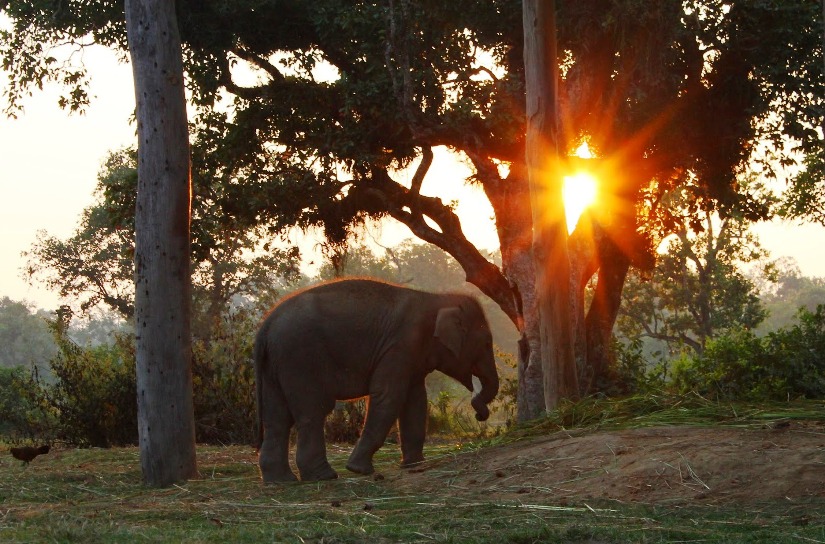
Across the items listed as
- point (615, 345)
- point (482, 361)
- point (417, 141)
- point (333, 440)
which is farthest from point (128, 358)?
point (615, 345)

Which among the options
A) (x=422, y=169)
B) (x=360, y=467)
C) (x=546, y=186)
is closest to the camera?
(x=360, y=467)

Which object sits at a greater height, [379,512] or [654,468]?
[654,468]

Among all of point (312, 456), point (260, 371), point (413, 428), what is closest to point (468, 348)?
point (413, 428)

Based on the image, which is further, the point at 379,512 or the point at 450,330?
the point at 450,330

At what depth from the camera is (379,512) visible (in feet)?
20.5

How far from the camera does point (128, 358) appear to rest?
15352 millimetres

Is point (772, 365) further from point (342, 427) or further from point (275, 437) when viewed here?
point (275, 437)

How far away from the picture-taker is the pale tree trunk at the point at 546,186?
995 centimetres

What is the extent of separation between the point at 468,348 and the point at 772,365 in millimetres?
6437

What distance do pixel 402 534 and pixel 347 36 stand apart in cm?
1202

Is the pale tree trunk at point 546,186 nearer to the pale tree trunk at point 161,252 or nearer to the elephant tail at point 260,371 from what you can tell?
the elephant tail at point 260,371

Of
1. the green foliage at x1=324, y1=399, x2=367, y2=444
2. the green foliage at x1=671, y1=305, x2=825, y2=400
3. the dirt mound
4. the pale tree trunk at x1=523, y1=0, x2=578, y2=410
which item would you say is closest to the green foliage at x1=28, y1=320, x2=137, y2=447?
the green foliage at x1=324, y1=399, x2=367, y2=444

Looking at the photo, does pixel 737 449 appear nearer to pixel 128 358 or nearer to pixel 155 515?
pixel 155 515

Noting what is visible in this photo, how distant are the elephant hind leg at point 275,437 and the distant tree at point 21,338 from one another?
78736 millimetres
